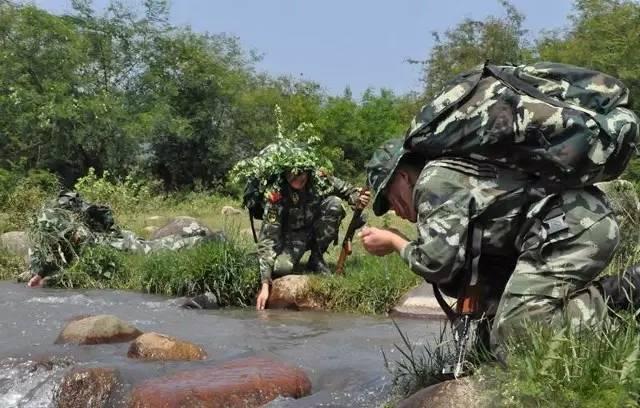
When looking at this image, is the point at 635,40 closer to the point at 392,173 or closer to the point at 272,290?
the point at 272,290

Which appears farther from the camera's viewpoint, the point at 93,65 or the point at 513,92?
the point at 93,65

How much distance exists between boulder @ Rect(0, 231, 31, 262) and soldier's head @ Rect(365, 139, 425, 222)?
960cm

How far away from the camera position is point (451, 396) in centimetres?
337

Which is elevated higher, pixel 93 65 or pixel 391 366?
pixel 93 65

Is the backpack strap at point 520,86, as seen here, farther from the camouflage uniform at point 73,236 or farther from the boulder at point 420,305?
the camouflage uniform at point 73,236

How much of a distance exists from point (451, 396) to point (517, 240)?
0.70m

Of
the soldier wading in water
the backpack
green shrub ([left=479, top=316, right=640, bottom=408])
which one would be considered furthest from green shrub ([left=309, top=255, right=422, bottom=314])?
green shrub ([left=479, top=316, right=640, bottom=408])

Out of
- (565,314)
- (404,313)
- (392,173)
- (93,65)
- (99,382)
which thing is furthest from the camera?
(93,65)

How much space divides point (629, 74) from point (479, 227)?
18029 millimetres

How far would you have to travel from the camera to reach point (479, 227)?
11.5ft

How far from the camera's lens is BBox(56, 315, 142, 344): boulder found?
21.1 ft

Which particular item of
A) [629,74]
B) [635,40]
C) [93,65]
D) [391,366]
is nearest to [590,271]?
[391,366]

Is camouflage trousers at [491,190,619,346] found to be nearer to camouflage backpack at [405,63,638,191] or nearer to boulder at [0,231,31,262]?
camouflage backpack at [405,63,638,191]

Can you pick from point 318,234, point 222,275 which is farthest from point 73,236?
point 318,234
